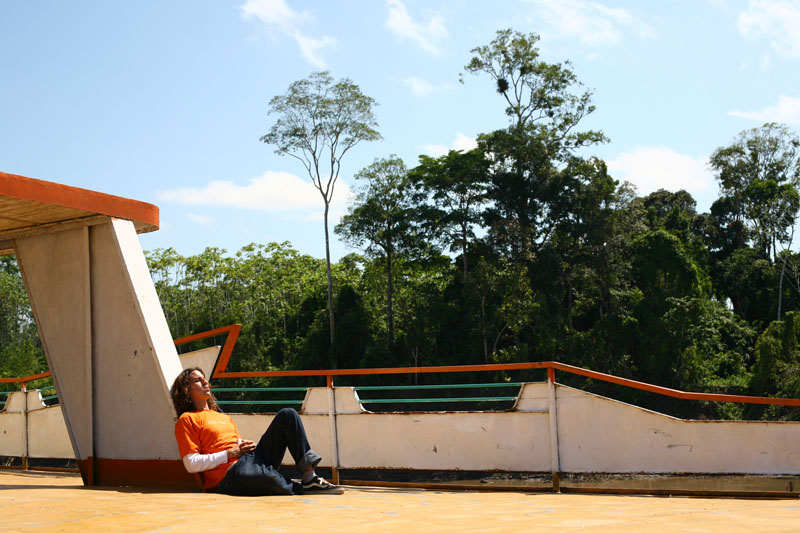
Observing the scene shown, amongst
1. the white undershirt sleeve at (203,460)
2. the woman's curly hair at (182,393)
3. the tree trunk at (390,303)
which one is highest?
the tree trunk at (390,303)

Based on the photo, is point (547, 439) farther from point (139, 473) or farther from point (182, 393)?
point (139, 473)

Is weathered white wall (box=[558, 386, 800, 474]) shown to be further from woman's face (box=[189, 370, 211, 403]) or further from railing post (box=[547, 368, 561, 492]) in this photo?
woman's face (box=[189, 370, 211, 403])

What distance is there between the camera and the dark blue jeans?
15.4ft

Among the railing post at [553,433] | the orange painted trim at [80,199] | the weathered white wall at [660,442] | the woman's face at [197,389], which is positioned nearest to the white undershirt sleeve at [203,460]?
the woman's face at [197,389]

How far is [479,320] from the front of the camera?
3325 cm

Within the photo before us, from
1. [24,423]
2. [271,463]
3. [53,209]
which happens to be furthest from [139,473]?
[24,423]

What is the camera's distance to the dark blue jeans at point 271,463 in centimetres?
468

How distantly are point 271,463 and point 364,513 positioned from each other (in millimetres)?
1214

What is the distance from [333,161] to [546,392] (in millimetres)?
33233

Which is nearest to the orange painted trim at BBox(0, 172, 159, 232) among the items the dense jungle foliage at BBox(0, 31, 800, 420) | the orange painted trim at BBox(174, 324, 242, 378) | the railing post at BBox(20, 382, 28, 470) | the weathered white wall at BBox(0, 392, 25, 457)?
the orange painted trim at BBox(174, 324, 242, 378)

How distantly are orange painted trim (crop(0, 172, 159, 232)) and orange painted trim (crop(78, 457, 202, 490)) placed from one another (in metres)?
1.93

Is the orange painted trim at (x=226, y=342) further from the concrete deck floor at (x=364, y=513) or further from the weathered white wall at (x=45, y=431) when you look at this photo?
the weathered white wall at (x=45, y=431)

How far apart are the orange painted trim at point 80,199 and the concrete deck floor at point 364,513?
2.02 metres

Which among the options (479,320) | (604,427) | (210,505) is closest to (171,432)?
(210,505)
